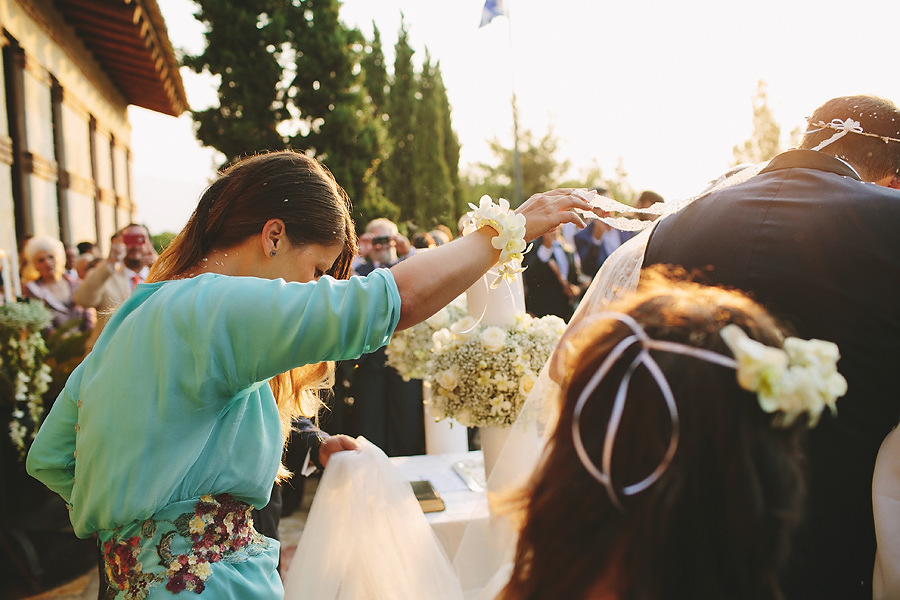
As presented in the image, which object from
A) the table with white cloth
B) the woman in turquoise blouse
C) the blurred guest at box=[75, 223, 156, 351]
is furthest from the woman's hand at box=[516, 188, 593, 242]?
the blurred guest at box=[75, 223, 156, 351]

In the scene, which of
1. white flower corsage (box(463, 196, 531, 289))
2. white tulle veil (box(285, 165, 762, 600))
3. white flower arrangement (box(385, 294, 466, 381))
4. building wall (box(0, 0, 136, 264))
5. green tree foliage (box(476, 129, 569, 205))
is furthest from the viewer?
green tree foliage (box(476, 129, 569, 205))

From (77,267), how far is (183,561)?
7010 mm

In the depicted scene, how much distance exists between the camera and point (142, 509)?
4.04ft

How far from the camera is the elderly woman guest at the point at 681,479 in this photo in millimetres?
879

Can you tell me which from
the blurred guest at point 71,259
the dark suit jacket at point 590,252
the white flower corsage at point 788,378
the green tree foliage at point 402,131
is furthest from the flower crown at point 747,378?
the green tree foliage at point 402,131

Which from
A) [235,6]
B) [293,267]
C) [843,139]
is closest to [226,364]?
[293,267]

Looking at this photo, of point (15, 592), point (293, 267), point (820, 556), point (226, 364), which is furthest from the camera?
point (15, 592)

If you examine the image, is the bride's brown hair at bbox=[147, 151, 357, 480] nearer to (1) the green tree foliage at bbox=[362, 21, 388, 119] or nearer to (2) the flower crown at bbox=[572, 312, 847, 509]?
(2) the flower crown at bbox=[572, 312, 847, 509]

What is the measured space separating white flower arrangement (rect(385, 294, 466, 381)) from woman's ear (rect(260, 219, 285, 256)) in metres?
1.87

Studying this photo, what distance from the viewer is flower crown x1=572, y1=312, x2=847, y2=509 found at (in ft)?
2.71

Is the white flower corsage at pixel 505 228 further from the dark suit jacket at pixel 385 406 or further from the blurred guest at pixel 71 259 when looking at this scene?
the blurred guest at pixel 71 259

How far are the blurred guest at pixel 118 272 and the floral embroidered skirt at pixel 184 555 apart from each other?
4.40 m

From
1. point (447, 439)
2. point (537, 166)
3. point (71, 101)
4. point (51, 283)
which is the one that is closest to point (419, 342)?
point (447, 439)

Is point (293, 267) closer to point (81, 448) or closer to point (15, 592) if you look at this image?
point (81, 448)
